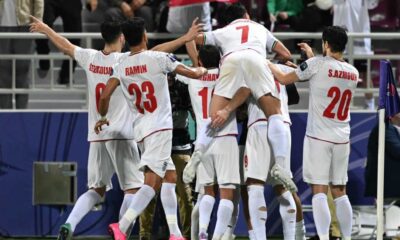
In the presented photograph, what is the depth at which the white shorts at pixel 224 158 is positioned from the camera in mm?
15539

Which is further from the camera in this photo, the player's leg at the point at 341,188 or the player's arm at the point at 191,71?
the player's leg at the point at 341,188

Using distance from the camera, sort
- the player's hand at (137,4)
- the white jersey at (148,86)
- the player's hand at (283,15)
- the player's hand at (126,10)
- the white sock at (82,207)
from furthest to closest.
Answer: the player's hand at (283,15) < the player's hand at (137,4) < the player's hand at (126,10) < the white sock at (82,207) < the white jersey at (148,86)

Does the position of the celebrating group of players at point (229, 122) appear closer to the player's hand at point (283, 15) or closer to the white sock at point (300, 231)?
the white sock at point (300, 231)

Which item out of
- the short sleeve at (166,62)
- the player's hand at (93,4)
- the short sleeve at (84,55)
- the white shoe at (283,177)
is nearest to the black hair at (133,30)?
the short sleeve at (166,62)

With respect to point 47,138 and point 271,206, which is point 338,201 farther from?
point 47,138

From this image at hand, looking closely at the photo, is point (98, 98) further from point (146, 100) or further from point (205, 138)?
point (205, 138)

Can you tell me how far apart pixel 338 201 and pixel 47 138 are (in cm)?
440

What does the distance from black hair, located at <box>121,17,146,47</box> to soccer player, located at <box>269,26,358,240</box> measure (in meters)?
1.49

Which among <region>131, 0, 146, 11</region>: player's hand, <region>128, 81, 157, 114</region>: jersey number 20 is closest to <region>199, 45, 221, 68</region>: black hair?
<region>128, 81, 157, 114</region>: jersey number 20

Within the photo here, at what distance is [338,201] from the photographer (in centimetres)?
1608

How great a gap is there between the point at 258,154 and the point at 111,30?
2.24m

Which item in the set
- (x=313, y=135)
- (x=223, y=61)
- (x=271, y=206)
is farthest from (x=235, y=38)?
(x=271, y=206)

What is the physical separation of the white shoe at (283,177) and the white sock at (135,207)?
1.47 meters

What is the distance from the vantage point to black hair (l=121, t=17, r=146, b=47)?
1559 cm
